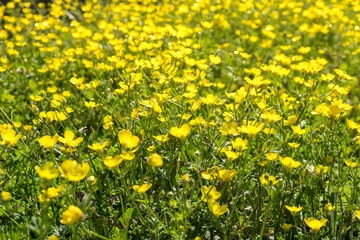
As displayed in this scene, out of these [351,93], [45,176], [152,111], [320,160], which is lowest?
[351,93]

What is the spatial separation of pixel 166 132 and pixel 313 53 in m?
3.28

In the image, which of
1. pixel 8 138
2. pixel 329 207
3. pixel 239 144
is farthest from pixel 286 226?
pixel 8 138

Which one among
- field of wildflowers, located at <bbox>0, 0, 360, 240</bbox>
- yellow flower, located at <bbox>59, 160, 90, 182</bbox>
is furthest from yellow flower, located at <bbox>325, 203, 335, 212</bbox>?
yellow flower, located at <bbox>59, 160, 90, 182</bbox>

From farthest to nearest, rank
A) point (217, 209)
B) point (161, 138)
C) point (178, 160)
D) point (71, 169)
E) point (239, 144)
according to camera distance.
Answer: point (178, 160), point (161, 138), point (239, 144), point (217, 209), point (71, 169)

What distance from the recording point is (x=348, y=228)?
1795 mm

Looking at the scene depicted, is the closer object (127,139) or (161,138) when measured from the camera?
(127,139)

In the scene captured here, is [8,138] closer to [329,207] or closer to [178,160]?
[178,160]

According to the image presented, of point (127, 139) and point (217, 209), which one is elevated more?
point (127, 139)

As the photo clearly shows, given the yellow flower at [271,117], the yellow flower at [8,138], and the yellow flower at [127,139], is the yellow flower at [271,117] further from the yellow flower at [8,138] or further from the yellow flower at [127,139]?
the yellow flower at [8,138]

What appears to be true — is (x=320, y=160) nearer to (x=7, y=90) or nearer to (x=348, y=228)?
(x=348, y=228)

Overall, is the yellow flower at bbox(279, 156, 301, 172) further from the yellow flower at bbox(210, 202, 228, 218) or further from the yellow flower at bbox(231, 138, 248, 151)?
the yellow flower at bbox(210, 202, 228, 218)

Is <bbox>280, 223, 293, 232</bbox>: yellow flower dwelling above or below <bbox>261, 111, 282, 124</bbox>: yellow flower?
below

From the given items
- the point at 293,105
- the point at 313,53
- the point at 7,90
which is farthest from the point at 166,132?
the point at 313,53

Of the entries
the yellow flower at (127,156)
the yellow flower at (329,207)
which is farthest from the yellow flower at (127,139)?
the yellow flower at (329,207)
